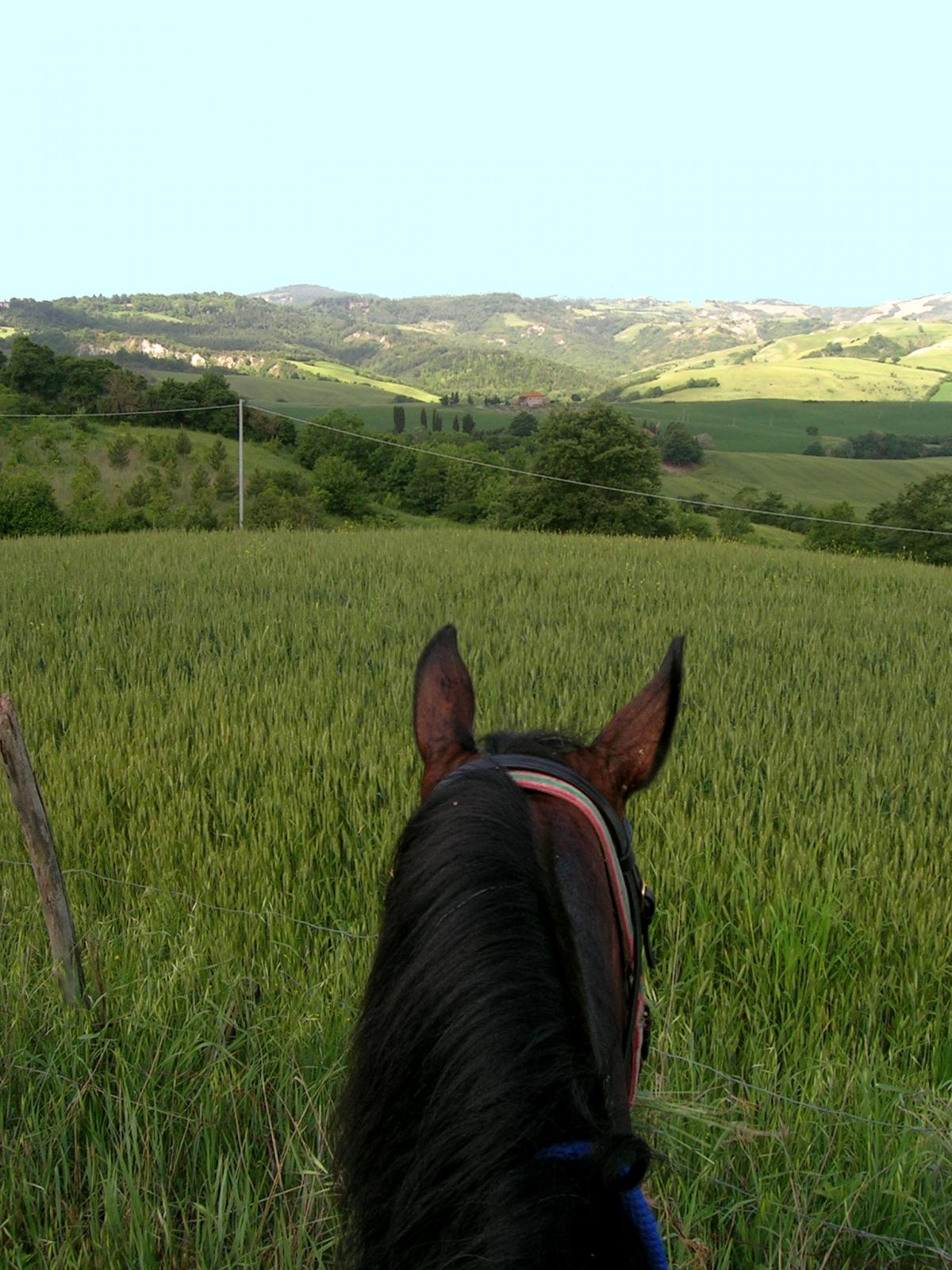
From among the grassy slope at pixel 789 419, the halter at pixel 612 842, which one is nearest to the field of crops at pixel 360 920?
the halter at pixel 612 842

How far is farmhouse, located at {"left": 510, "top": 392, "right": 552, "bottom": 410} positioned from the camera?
439 feet

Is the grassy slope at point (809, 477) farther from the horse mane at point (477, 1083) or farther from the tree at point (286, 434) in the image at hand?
the horse mane at point (477, 1083)

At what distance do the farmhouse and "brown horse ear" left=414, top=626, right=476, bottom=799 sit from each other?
13298 cm

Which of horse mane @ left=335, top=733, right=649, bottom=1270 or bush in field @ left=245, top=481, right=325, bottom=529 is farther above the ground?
horse mane @ left=335, top=733, right=649, bottom=1270

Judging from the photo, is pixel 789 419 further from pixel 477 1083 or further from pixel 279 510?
pixel 477 1083

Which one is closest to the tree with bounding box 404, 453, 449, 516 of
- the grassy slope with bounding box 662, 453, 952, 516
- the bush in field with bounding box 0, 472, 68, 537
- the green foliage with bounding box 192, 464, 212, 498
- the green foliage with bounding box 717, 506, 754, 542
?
the green foliage with bounding box 192, 464, 212, 498

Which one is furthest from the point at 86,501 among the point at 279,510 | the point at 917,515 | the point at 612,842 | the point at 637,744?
the point at 612,842

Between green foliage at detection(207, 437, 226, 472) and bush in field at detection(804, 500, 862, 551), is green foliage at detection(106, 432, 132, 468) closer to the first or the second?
green foliage at detection(207, 437, 226, 472)

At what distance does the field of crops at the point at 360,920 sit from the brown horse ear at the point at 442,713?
858 millimetres

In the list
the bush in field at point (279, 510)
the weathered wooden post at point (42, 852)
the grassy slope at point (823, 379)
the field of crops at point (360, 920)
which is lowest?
the bush in field at point (279, 510)

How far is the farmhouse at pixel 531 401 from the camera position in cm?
13375

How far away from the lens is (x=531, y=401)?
138 meters

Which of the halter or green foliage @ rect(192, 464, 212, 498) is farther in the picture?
green foliage @ rect(192, 464, 212, 498)

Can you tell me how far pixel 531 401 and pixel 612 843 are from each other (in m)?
141
